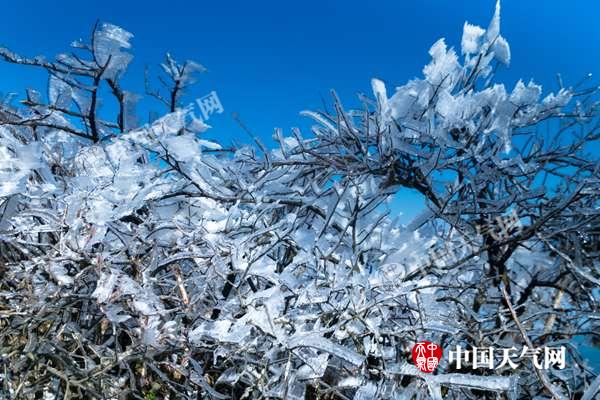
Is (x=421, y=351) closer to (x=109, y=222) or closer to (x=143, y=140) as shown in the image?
(x=109, y=222)

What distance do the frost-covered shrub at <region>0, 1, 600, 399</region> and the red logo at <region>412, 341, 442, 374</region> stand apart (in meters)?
0.04

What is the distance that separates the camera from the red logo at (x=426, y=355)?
5.41 feet

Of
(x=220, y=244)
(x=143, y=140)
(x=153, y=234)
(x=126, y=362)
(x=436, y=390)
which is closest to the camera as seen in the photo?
(x=436, y=390)

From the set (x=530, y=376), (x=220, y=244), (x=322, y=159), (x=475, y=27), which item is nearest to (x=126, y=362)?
(x=220, y=244)

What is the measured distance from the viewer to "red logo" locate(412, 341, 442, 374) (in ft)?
5.41

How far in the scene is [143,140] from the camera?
216 centimetres

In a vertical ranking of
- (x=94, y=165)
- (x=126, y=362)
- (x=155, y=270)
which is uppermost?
(x=94, y=165)

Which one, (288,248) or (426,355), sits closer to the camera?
(426,355)

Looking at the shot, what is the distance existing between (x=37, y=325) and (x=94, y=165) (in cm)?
68

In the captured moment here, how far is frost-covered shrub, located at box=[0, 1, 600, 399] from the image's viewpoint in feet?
5.21

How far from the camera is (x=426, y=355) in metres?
1.66

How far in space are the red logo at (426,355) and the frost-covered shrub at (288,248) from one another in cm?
4

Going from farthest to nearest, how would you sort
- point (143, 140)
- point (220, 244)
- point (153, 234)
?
point (143, 140)
point (153, 234)
point (220, 244)

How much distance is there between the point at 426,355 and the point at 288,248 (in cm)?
61
